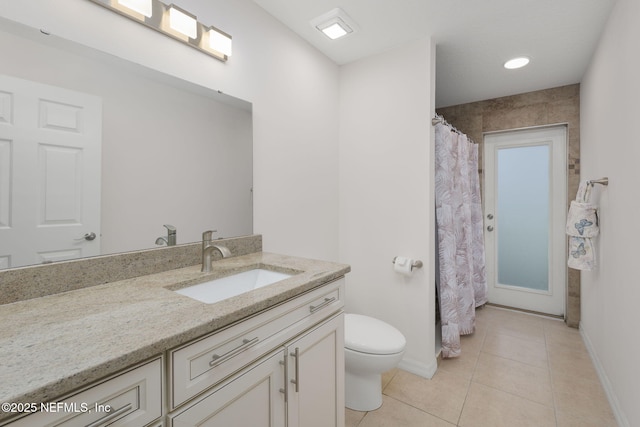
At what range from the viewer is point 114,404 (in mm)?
603

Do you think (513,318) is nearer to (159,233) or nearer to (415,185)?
(415,185)

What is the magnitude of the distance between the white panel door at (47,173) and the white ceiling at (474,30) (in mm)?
1204

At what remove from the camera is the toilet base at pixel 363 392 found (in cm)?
170

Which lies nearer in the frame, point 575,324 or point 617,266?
point 617,266

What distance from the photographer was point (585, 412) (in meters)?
1.67

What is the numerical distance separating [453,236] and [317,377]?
4.87 ft

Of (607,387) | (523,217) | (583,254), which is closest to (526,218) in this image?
(523,217)

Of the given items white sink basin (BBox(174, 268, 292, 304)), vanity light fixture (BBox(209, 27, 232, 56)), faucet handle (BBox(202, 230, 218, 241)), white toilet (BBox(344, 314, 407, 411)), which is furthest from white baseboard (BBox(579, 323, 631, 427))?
vanity light fixture (BBox(209, 27, 232, 56))

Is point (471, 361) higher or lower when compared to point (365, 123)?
lower

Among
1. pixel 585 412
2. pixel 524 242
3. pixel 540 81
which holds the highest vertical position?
pixel 540 81

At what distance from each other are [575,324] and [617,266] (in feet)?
5.25

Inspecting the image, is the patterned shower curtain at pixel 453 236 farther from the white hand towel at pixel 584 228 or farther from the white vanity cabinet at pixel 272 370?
the white vanity cabinet at pixel 272 370

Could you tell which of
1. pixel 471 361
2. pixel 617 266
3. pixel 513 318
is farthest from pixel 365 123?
pixel 513 318

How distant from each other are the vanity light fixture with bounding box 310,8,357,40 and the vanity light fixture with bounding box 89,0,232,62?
620mm
